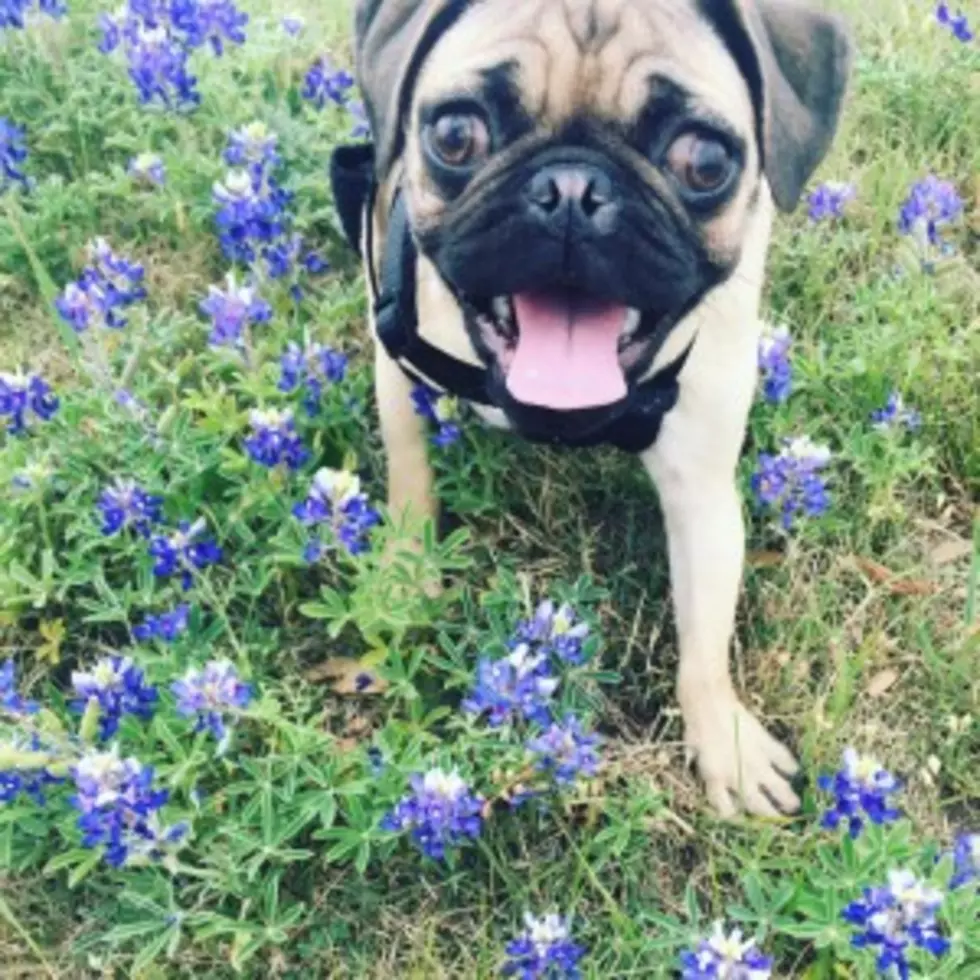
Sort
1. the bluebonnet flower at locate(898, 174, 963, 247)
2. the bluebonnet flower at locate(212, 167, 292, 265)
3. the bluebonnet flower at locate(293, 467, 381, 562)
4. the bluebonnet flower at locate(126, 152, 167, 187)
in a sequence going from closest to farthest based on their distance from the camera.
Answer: the bluebonnet flower at locate(293, 467, 381, 562) < the bluebonnet flower at locate(212, 167, 292, 265) < the bluebonnet flower at locate(898, 174, 963, 247) < the bluebonnet flower at locate(126, 152, 167, 187)

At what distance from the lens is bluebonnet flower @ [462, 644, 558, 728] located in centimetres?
263

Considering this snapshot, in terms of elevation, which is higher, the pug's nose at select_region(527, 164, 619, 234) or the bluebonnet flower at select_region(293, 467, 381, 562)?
the pug's nose at select_region(527, 164, 619, 234)

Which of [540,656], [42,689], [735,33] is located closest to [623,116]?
[735,33]

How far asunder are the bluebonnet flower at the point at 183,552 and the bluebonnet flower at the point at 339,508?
240mm

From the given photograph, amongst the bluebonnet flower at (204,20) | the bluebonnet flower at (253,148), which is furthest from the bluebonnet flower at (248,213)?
the bluebonnet flower at (204,20)

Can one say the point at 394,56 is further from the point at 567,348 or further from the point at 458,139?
the point at 567,348

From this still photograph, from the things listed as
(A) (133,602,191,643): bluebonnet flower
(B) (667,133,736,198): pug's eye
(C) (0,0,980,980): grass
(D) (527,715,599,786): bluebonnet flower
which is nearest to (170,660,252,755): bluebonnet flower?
(C) (0,0,980,980): grass

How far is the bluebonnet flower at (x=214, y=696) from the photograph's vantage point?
264 centimetres

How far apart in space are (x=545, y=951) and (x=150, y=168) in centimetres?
218

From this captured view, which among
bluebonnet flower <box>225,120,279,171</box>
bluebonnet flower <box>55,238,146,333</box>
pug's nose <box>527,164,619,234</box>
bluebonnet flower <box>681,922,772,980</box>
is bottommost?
bluebonnet flower <box>681,922,772,980</box>

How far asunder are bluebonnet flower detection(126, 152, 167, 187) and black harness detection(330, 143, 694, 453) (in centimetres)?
92

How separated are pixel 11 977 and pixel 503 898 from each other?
88 cm

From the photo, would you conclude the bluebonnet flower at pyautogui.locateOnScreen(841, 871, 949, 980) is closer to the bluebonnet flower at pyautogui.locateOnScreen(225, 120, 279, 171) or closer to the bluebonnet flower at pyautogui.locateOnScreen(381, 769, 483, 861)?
the bluebonnet flower at pyautogui.locateOnScreen(381, 769, 483, 861)

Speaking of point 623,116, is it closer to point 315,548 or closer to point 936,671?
point 315,548
